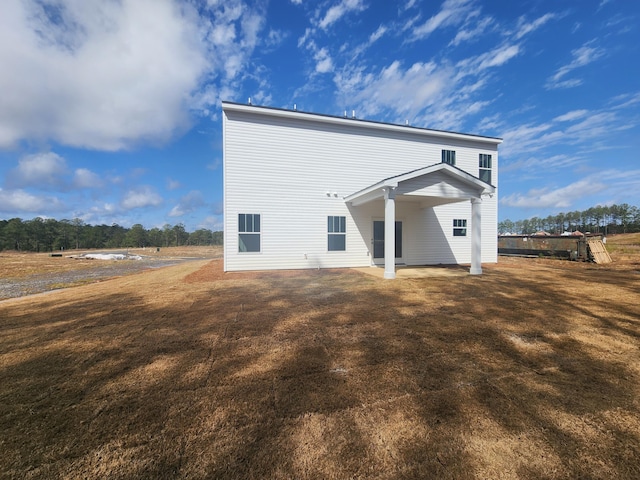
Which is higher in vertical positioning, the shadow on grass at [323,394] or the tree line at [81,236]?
the tree line at [81,236]

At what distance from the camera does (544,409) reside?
7.44 ft

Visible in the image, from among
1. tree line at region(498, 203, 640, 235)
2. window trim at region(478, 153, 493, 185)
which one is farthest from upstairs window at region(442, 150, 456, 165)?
tree line at region(498, 203, 640, 235)

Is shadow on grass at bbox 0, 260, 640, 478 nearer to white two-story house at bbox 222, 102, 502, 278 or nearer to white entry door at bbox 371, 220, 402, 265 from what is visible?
white two-story house at bbox 222, 102, 502, 278

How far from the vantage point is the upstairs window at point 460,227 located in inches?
529

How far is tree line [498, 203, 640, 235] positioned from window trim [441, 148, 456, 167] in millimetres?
88859

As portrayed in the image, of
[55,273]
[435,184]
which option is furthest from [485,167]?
[55,273]

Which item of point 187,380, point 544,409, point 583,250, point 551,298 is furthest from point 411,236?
point 187,380

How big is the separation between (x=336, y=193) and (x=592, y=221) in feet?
408

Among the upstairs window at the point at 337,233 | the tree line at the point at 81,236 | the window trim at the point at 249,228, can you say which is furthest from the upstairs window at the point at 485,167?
the tree line at the point at 81,236

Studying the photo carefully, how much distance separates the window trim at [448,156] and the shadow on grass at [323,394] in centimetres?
986

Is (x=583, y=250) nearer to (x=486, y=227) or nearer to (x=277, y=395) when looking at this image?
(x=486, y=227)

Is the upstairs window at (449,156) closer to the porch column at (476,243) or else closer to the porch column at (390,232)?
the porch column at (476,243)

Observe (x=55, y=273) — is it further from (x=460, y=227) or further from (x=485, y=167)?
(x=485, y=167)

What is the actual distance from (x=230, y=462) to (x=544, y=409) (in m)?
2.58
